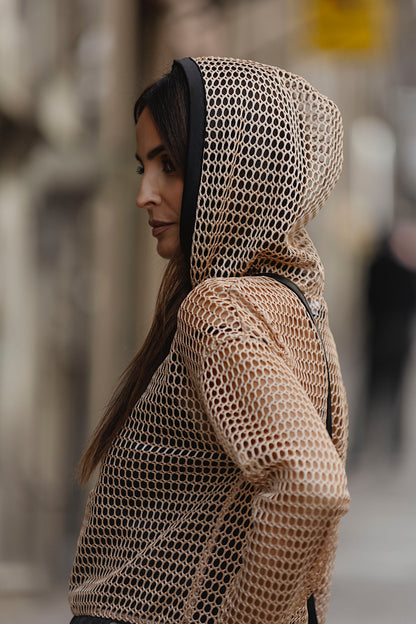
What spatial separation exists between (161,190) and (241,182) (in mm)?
178

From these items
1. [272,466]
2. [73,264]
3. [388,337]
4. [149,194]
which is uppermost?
[149,194]

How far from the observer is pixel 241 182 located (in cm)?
191

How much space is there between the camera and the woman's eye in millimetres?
2004

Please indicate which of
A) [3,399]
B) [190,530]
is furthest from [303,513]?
[3,399]

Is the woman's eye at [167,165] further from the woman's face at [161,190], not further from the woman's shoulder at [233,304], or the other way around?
the woman's shoulder at [233,304]

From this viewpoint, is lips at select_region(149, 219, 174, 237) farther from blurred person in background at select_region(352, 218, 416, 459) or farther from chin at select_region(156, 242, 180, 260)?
blurred person in background at select_region(352, 218, 416, 459)

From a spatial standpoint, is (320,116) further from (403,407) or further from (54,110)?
(403,407)

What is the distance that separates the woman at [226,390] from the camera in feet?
5.35

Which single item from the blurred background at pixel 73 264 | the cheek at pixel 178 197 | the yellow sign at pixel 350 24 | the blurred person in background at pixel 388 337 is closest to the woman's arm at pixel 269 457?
the cheek at pixel 178 197

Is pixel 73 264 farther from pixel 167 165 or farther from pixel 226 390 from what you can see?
pixel 226 390

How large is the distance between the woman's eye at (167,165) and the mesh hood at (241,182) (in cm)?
11

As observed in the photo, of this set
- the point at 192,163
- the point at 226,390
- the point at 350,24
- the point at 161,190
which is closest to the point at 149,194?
the point at 161,190

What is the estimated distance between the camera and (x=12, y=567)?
205 inches

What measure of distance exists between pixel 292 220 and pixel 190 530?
22.9 inches
